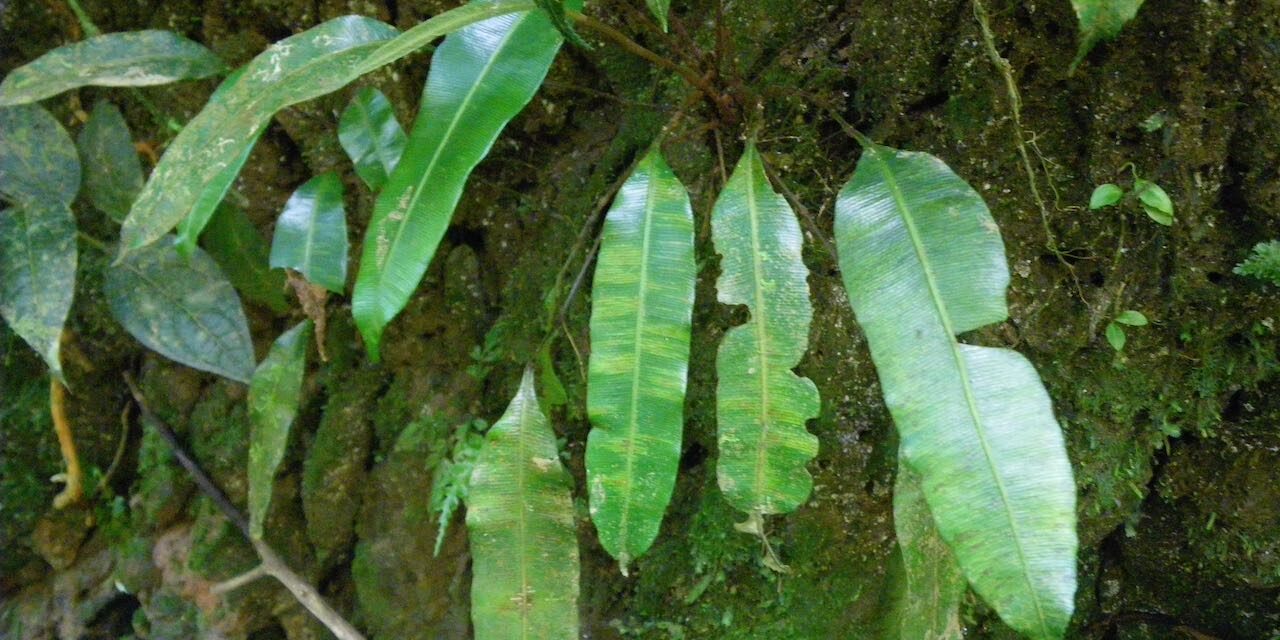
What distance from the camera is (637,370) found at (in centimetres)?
100

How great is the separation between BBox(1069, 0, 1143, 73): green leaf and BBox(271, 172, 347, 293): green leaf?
1.12 m

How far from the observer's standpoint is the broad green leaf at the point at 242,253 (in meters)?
1.62

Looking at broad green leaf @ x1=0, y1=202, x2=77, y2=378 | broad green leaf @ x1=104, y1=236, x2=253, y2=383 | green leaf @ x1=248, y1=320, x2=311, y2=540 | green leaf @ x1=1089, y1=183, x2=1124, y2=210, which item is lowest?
green leaf @ x1=248, y1=320, x2=311, y2=540

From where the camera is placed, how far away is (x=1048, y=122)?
127cm

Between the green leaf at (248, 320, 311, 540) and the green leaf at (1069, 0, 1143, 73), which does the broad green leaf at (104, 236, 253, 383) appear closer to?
the green leaf at (248, 320, 311, 540)

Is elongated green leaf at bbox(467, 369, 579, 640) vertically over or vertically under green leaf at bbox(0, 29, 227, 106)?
under

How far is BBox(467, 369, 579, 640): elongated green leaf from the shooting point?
103 centimetres

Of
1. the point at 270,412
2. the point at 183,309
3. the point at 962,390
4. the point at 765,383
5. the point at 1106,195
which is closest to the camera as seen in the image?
the point at 962,390

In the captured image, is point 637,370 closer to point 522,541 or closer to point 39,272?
point 522,541

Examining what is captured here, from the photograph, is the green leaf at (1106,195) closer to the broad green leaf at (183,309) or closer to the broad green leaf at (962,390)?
the broad green leaf at (962,390)

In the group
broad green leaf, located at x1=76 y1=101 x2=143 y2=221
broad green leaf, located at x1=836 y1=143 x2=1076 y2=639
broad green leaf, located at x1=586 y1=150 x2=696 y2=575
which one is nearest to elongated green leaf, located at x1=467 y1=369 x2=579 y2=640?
broad green leaf, located at x1=586 y1=150 x2=696 y2=575

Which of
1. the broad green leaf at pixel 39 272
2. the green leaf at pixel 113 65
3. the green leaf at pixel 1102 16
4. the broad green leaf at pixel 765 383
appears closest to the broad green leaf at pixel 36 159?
the broad green leaf at pixel 39 272

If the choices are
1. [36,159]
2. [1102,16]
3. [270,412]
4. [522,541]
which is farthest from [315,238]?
[1102,16]

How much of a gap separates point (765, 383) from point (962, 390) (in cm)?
22
